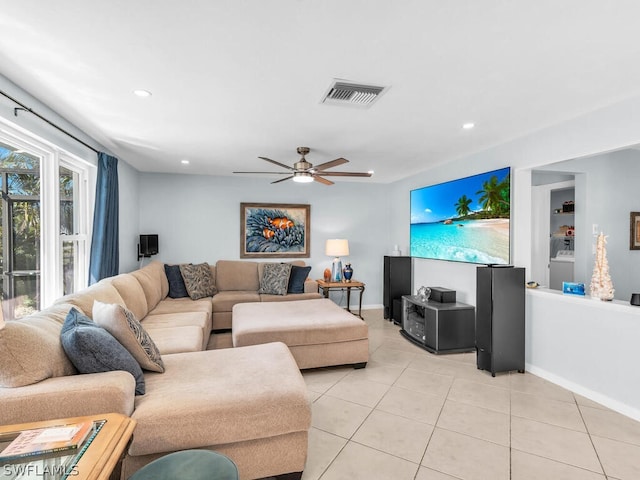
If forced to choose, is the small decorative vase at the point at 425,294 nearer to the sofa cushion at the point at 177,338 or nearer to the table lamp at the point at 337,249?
the table lamp at the point at 337,249

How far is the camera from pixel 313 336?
3281mm

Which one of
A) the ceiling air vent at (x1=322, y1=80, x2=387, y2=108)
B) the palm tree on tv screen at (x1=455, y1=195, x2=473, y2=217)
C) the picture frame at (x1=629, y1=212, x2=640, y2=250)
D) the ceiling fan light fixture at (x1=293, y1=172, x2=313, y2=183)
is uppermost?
the ceiling air vent at (x1=322, y1=80, x2=387, y2=108)

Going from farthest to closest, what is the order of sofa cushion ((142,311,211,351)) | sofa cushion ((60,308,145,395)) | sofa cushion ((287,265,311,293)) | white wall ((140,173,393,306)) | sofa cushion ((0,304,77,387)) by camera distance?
Result: white wall ((140,173,393,306))
sofa cushion ((287,265,311,293))
sofa cushion ((142,311,211,351))
sofa cushion ((60,308,145,395))
sofa cushion ((0,304,77,387))

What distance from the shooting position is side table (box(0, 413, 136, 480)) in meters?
1.02

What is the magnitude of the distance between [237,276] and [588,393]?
14.2 feet

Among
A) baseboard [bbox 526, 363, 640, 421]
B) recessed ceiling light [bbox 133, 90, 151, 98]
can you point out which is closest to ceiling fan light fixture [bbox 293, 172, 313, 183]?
recessed ceiling light [bbox 133, 90, 151, 98]

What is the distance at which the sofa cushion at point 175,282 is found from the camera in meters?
4.79

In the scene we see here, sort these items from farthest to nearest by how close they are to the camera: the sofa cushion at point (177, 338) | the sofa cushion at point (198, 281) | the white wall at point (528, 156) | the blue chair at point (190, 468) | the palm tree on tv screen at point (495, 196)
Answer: the sofa cushion at point (198, 281) → the palm tree on tv screen at point (495, 196) → the sofa cushion at point (177, 338) → the white wall at point (528, 156) → the blue chair at point (190, 468)

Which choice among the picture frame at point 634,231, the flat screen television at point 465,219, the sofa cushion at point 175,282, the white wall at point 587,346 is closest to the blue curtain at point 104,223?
the sofa cushion at point 175,282

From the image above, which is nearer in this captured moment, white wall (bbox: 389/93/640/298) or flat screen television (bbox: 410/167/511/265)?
white wall (bbox: 389/93/640/298)

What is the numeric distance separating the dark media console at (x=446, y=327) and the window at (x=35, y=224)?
3734 mm

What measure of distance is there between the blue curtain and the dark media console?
11.7 feet

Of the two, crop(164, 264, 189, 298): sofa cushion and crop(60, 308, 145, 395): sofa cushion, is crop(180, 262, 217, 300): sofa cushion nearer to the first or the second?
crop(164, 264, 189, 298): sofa cushion

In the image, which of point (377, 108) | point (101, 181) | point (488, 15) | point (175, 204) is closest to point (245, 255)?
point (175, 204)
